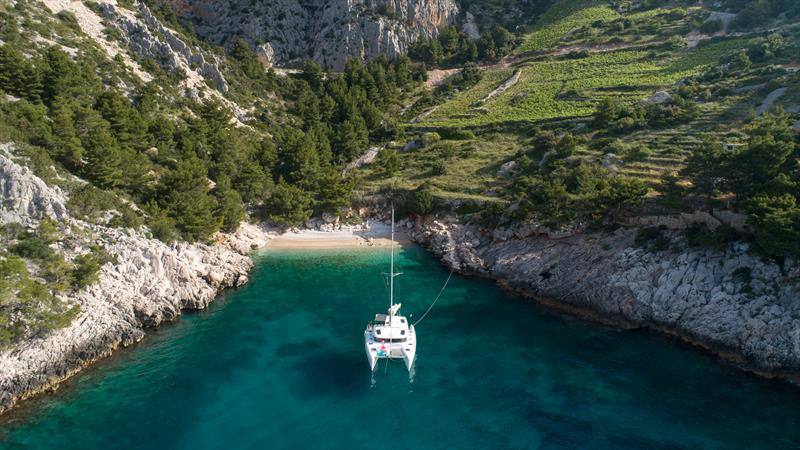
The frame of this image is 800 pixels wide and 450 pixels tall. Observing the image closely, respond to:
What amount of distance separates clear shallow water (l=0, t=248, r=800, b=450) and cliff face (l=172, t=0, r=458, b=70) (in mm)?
86882

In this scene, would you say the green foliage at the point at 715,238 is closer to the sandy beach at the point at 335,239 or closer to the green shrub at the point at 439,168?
the sandy beach at the point at 335,239

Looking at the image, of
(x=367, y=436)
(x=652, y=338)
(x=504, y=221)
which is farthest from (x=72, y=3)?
(x=652, y=338)

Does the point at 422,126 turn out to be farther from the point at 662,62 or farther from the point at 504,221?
the point at 662,62

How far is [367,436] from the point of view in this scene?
88.4ft

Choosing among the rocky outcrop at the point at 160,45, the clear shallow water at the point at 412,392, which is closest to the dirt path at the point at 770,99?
the clear shallow water at the point at 412,392

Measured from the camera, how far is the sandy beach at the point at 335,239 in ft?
195

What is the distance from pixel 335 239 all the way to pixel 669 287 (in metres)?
39.0

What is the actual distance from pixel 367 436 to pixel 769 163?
40.0 meters

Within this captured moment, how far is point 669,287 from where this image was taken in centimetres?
3841

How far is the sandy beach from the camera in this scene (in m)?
59.3

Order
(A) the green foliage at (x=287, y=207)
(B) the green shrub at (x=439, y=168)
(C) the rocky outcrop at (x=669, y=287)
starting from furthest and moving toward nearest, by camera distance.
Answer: (B) the green shrub at (x=439, y=168) → (A) the green foliage at (x=287, y=207) → (C) the rocky outcrop at (x=669, y=287)

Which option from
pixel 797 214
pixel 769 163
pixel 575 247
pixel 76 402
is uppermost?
pixel 769 163

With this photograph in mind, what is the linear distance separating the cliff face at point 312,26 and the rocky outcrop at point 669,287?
258ft

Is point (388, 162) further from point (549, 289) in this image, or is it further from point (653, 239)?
point (653, 239)
